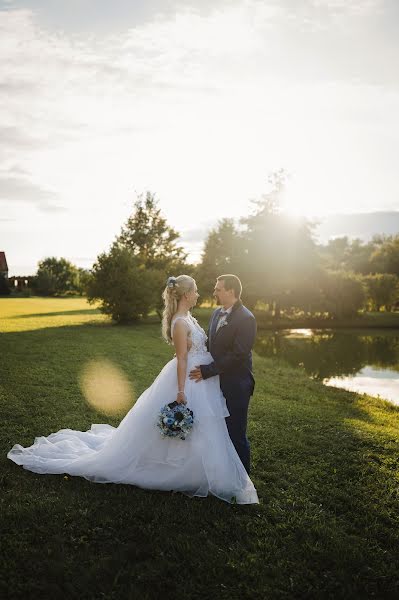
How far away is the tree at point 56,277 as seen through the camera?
76312 mm

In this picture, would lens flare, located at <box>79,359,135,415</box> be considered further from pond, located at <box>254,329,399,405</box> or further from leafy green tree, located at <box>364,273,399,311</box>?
leafy green tree, located at <box>364,273,399,311</box>

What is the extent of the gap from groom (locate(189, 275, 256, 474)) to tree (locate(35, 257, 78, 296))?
75.4 meters

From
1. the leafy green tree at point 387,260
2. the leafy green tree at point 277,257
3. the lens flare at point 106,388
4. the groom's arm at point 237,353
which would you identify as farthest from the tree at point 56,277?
the groom's arm at point 237,353

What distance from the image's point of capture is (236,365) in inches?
228

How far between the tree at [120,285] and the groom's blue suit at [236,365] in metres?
24.3

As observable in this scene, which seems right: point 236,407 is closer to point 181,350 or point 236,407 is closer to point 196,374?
point 196,374

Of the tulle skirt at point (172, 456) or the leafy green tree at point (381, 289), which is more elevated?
the leafy green tree at point (381, 289)

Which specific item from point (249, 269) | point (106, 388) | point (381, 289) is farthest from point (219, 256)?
point (106, 388)

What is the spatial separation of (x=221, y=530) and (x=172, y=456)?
3.87 ft

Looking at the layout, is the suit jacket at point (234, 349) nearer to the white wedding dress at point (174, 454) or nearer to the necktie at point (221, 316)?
the necktie at point (221, 316)

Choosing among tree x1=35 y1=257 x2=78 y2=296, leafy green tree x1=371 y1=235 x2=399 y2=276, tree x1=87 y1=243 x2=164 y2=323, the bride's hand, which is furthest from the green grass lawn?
tree x1=35 y1=257 x2=78 y2=296

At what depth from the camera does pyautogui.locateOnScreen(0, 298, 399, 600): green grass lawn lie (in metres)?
4.03

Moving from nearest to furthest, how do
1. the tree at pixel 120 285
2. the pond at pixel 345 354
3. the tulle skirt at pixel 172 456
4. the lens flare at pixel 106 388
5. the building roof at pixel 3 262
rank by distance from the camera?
1. the tulle skirt at pixel 172 456
2. the lens flare at pixel 106 388
3. the pond at pixel 345 354
4. the tree at pixel 120 285
5. the building roof at pixel 3 262

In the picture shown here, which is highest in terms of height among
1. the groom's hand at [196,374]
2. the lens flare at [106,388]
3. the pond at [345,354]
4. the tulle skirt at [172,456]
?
the groom's hand at [196,374]
